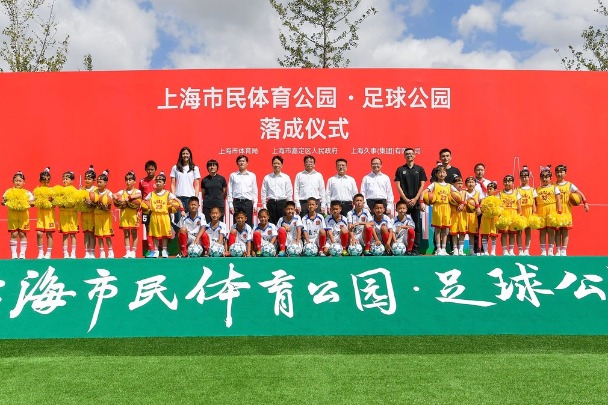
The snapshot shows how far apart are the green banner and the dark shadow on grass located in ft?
0.30

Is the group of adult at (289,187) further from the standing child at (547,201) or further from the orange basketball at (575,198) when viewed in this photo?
the orange basketball at (575,198)

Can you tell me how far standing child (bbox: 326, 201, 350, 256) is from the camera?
749cm

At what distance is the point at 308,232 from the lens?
299 inches

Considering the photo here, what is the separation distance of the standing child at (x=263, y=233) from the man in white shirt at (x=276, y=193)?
775 mm

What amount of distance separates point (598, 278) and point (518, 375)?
1.89 metres

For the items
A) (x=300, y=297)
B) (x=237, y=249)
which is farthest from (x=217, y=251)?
(x=300, y=297)

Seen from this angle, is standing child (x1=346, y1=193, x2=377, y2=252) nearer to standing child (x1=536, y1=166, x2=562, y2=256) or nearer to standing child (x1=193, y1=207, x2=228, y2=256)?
standing child (x1=193, y1=207, x2=228, y2=256)

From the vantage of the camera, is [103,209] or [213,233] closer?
[213,233]

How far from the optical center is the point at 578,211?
959 cm

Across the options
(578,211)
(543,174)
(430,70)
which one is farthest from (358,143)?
(578,211)

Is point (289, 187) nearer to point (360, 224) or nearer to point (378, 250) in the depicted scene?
point (360, 224)

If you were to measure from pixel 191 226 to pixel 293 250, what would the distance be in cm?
133

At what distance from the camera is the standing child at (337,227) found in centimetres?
749

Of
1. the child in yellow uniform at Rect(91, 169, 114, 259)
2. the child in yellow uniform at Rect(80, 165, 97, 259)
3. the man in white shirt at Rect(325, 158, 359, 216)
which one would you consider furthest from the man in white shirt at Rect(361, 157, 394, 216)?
the child in yellow uniform at Rect(80, 165, 97, 259)
